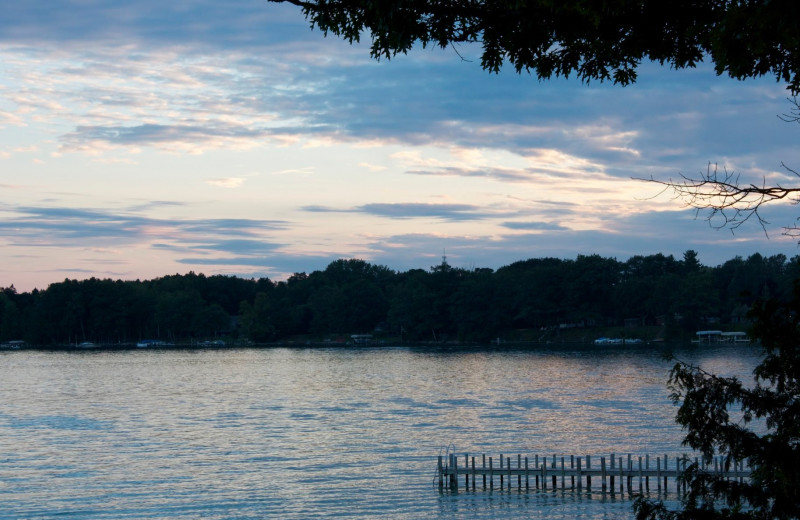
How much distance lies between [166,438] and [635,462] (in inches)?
1443

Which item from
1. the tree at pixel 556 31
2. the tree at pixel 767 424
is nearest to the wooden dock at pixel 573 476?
the tree at pixel 767 424

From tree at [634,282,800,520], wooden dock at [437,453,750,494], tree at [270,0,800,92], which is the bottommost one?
wooden dock at [437,453,750,494]

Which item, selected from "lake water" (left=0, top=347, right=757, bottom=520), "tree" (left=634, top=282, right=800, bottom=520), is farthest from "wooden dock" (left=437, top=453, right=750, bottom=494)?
"tree" (left=634, top=282, right=800, bottom=520)

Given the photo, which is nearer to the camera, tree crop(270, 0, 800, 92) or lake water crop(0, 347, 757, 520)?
tree crop(270, 0, 800, 92)

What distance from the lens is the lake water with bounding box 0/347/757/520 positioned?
41500mm

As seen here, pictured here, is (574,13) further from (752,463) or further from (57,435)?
(57,435)

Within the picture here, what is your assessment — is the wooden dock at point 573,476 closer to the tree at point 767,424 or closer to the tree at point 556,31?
the tree at point 767,424

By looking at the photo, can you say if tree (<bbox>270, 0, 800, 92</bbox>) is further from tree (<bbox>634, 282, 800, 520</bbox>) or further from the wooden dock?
the wooden dock

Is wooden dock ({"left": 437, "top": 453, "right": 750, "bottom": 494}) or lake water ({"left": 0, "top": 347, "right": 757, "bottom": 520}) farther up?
wooden dock ({"left": 437, "top": 453, "right": 750, "bottom": 494})

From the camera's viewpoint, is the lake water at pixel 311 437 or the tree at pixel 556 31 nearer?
the tree at pixel 556 31

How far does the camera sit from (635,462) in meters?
48.6

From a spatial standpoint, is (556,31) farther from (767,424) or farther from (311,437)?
(311,437)

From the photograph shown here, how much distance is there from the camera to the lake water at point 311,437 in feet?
136

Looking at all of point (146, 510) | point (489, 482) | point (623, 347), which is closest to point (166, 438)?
point (146, 510)
